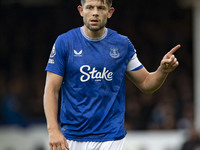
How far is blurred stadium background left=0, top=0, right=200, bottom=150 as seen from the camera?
12.1 metres

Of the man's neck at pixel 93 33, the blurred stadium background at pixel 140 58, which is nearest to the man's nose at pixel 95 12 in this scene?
the man's neck at pixel 93 33

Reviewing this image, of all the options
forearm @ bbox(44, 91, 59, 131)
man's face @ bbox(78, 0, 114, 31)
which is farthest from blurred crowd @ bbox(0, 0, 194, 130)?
forearm @ bbox(44, 91, 59, 131)

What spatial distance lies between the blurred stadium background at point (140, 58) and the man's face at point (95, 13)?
6.65 metres

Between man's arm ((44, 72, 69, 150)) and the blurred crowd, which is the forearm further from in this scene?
the blurred crowd

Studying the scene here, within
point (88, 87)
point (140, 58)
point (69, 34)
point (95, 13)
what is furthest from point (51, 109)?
point (140, 58)

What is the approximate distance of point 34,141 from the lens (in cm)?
1200

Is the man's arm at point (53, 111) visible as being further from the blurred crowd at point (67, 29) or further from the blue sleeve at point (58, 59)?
the blurred crowd at point (67, 29)

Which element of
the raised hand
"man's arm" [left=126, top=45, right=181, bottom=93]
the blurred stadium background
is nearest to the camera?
the raised hand

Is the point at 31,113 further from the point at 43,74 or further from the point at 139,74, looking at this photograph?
the point at 139,74

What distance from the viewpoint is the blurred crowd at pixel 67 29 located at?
43.5 ft

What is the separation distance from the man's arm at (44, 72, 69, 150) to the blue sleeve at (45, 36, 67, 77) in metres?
0.05

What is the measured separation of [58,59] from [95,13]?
529 millimetres

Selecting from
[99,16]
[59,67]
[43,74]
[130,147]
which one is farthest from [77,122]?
[43,74]

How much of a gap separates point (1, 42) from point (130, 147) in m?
5.62
